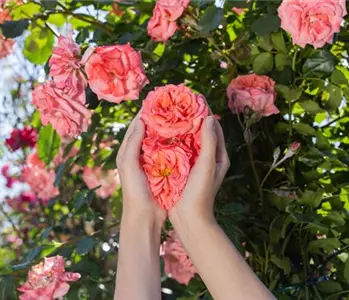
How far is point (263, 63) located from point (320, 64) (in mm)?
110

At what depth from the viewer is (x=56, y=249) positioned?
166 cm

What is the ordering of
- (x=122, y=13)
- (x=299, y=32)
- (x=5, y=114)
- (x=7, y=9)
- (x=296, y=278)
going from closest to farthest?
(x=299, y=32)
(x=296, y=278)
(x=7, y=9)
(x=122, y=13)
(x=5, y=114)

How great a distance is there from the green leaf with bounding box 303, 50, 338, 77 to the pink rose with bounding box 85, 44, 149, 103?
0.33 meters

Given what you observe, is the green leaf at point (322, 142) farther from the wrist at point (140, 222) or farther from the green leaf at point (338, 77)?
the wrist at point (140, 222)

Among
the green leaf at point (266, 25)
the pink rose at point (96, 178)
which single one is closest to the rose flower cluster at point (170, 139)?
the green leaf at point (266, 25)

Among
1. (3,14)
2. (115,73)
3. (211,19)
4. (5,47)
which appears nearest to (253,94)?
(211,19)

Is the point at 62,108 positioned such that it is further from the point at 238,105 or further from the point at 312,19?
the point at 312,19

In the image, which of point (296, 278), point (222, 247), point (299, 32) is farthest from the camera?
point (296, 278)

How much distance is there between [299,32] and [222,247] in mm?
555

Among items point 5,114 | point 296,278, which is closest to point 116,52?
point 296,278

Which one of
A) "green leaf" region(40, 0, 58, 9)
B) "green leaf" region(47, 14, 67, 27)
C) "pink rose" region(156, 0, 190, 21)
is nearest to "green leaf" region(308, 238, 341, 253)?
"pink rose" region(156, 0, 190, 21)

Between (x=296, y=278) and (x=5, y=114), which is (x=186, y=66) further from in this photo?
(x=5, y=114)

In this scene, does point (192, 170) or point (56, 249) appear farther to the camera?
point (56, 249)

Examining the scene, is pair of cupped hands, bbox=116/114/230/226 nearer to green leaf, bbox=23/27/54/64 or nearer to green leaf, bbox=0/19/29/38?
green leaf, bbox=0/19/29/38
